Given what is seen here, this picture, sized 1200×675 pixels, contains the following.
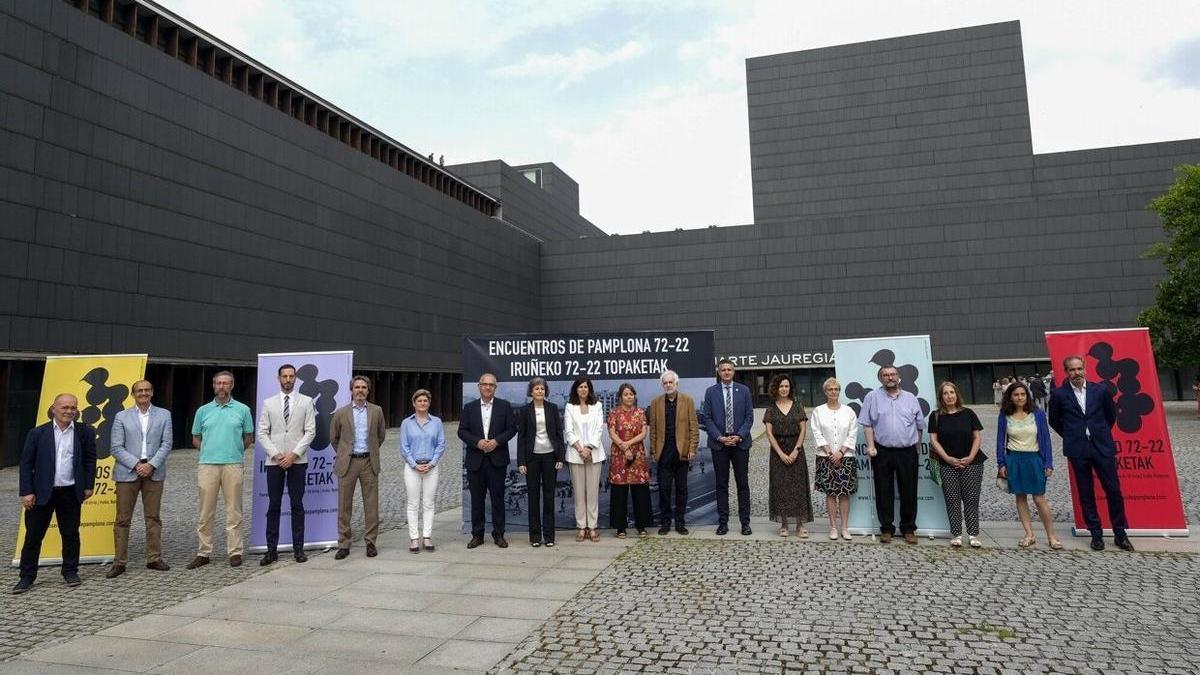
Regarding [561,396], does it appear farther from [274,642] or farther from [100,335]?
[100,335]

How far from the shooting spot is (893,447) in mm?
7992

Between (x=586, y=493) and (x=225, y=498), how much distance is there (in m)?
4.03

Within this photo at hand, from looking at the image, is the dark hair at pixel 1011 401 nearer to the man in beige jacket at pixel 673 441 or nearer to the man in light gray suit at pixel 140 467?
the man in beige jacket at pixel 673 441

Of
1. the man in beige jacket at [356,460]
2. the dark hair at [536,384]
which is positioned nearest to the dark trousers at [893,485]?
the dark hair at [536,384]

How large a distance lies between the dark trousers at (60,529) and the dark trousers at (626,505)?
18.5 feet

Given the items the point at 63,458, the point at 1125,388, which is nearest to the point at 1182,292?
the point at 1125,388

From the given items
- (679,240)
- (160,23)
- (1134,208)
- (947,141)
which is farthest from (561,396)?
(947,141)

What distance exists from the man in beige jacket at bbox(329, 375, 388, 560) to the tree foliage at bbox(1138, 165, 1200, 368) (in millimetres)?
32006

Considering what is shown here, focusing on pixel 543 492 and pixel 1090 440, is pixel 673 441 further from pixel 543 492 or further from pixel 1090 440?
pixel 1090 440

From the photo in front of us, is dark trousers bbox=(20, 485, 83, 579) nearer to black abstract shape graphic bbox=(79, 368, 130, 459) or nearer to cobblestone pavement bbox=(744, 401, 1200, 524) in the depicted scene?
black abstract shape graphic bbox=(79, 368, 130, 459)

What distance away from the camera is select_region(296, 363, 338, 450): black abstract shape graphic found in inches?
333

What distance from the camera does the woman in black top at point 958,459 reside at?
25.1 feet

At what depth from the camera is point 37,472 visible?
264 inches

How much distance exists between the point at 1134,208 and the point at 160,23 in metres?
57.8
